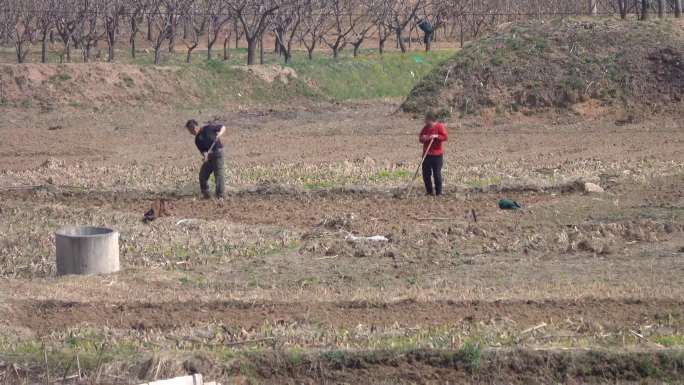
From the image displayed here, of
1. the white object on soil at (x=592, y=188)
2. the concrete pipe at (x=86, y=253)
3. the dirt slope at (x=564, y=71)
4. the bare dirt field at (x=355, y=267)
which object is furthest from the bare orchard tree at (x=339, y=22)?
the concrete pipe at (x=86, y=253)

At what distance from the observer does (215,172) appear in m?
17.2

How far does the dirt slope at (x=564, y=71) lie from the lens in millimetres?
30781

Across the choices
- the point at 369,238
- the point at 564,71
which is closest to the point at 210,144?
the point at 369,238

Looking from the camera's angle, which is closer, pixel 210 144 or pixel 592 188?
pixel 210 144

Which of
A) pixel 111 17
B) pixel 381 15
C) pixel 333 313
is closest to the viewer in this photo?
pixel 333 313

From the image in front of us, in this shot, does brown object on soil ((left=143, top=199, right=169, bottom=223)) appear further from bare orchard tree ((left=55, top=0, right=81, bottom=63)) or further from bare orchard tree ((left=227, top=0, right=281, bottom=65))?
bare orchard tree ((left=55, top=0, right=81, bottom=63))

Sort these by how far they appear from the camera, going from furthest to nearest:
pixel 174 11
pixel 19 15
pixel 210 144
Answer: pixel 19 15, pixel 174 11, pixel 210 144

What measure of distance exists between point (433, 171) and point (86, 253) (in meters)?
7.16

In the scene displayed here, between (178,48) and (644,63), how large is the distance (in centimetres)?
4411

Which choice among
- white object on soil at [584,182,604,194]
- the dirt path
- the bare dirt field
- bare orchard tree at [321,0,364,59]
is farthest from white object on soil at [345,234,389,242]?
bare orchard tree at [321,0,364,59]

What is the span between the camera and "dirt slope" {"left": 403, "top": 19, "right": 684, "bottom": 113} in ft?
101

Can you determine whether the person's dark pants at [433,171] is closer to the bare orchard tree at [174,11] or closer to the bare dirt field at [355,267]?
the bare dirt field at [355,267]

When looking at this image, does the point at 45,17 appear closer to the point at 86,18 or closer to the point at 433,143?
the point at 86,18

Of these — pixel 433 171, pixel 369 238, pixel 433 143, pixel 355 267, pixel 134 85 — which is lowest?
pixel 355 267
